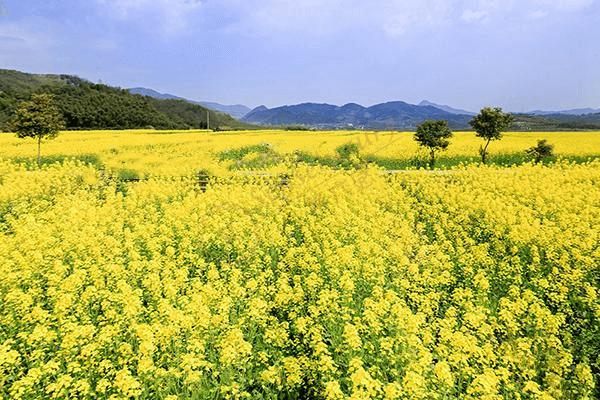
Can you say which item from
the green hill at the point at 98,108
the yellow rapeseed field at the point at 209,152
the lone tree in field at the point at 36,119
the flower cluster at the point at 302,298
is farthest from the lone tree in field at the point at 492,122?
the green hill at the point at 98,108

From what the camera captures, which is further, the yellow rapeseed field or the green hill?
the green hill

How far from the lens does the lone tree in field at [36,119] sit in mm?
22766

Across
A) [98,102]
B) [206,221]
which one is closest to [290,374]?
[206,221]

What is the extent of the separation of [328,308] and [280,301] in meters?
0.90

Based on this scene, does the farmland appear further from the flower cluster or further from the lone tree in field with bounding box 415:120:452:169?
the lone tree in field with bounding box 415:120:452:169

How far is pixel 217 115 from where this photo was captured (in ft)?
520

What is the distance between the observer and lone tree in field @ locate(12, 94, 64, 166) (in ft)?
74.7

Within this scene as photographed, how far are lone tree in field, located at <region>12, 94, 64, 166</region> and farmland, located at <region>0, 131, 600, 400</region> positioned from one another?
307 inches

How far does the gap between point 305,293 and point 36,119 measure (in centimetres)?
2387

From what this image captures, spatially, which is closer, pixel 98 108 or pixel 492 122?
pixel 492 122

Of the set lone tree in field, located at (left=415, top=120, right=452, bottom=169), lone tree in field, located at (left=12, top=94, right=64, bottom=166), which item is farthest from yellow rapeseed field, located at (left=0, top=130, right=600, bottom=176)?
lone tree in field, located at (left=12, top=94, right=64, bottom=166)

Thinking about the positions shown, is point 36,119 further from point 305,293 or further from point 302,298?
point 302,298

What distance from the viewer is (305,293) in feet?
22.9

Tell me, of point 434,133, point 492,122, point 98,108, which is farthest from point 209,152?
point 98,108
